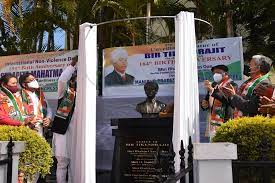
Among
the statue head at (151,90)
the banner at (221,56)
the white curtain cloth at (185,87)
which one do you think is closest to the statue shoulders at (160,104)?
the statue head at (151,90)

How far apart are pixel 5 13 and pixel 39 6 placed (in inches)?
43.8

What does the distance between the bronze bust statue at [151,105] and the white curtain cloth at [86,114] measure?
117cm

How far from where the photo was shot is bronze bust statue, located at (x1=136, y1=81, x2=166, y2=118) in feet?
25.6

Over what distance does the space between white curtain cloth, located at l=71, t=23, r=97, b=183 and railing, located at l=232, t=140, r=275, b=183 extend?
10.4 ft

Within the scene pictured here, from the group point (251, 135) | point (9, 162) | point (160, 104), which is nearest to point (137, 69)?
point (160, 104)

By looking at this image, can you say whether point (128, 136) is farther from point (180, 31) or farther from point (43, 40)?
point (43, 40)

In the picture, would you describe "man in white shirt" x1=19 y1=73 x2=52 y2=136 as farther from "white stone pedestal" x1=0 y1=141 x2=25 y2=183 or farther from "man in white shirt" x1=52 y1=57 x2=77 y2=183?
"white stone pedestal" x1=0 y1=141 x2=25 y2=183

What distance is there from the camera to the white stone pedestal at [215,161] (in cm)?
401

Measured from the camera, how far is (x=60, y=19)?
1173cm

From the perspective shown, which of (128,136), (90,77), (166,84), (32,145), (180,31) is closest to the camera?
(32,145)

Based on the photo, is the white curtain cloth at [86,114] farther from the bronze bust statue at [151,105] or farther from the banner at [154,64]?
the banner at [154,64]

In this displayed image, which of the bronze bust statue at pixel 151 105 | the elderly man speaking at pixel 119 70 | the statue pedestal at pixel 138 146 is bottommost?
the statue pedestal at pixel 138 146

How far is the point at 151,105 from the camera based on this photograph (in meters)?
7.84

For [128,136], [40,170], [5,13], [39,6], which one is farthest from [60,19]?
[40,170]
